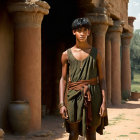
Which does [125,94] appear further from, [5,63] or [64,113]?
[64,113]

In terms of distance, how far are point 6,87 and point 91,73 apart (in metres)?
4.37

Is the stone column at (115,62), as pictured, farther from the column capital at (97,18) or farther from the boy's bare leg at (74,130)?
the boy's bare leg at (74,130)

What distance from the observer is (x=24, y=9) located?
8125mm

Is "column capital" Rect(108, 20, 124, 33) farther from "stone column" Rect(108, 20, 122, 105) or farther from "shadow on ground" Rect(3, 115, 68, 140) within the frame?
"shadow on ground" Rect(3, 115, 68, 140)

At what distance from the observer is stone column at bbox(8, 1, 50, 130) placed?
A: 826 cm

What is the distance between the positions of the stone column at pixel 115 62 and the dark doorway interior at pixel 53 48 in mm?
2850

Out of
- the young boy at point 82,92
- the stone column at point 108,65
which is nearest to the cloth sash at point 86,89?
the young boy at point 82,92

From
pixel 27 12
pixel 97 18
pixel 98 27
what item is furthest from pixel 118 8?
pixel 27 12

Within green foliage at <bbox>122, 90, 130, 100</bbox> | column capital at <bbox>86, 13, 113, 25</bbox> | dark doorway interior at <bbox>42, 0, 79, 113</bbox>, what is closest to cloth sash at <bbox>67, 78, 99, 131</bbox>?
column capital at <bbox>86, 13, 113, 25</bbox>

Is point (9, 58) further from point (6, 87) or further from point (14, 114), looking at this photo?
point (14, 114)

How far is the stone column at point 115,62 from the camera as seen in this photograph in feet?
51.7

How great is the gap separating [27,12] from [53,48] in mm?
5625

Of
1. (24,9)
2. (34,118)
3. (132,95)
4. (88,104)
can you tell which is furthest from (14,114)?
(132,95)

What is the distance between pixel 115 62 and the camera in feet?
53.2
